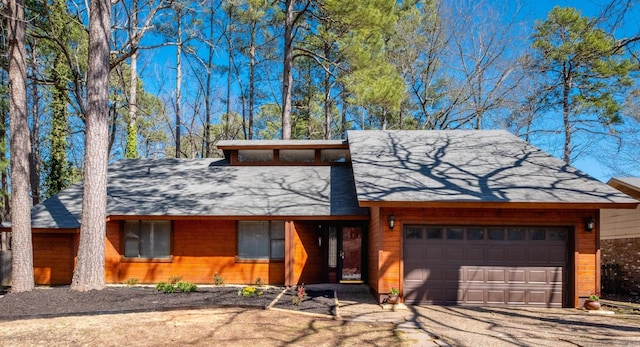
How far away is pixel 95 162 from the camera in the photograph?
10008 millimetres

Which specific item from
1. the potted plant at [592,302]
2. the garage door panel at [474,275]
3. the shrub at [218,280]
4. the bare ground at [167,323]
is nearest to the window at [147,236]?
the shrub at [218,280]

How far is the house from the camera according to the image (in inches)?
388

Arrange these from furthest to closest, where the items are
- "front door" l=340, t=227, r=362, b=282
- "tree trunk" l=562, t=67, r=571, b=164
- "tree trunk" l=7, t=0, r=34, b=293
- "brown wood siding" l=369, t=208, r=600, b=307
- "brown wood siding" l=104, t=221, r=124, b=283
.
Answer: "tree trunk" l=562, t=67, r=571, b=164, "front door" l=340, t=227, r=362, b=282, "brown wood siding" l=104, t=221, r=124, b=283, "tree trunk" l=7, t=0, r=34, b=293, "brown wood siding" l=369, t=208, r=600, b=307

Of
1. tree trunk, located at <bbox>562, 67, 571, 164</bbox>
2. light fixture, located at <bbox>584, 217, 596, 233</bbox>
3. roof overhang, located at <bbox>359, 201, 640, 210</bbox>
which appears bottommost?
light fixture, located at <bbox>584, 217, 596, 233</bbox>

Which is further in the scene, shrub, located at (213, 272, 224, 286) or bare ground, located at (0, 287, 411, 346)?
shrub, located at (213, 272, 224, 286)

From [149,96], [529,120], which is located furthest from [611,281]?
[149,96]

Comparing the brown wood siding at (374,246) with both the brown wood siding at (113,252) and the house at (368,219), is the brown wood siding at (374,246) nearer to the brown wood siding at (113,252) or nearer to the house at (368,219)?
the house at (368,219)

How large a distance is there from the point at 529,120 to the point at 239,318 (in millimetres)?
20412

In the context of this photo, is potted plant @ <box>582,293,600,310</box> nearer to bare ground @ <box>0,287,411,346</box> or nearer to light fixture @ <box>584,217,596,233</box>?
light fixture @ <box>584,217,596,233</box>

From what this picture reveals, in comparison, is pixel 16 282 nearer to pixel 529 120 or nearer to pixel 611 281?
pixel 611 281

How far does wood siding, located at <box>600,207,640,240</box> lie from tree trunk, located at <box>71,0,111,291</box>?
46.2ft

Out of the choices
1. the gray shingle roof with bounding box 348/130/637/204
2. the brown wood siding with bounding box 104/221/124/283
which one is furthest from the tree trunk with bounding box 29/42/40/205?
the gray shingle roof with bounding box 348/130/637/204

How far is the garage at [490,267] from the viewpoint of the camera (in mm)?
9961

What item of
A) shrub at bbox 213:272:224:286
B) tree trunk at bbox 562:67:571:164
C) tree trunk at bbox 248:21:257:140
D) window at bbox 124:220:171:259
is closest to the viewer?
shrub at bbox 213:272:224:286
